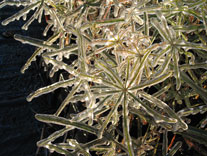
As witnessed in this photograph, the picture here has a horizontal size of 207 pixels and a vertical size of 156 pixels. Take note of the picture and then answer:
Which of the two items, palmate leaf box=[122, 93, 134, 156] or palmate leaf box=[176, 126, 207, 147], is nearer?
palmate leaf box=[122, 93, 134, 156]

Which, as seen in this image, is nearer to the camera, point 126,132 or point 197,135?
point 126,132

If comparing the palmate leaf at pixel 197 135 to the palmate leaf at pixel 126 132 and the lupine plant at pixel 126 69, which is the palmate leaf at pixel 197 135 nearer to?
the lupine plant at pixel 126 69

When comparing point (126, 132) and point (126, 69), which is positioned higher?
point (126, 69)

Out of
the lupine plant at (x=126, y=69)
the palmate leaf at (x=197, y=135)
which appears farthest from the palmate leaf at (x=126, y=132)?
the palmate leaf at (x=197, y=135)

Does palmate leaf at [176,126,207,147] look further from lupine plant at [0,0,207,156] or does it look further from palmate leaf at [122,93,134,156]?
palmate leaf at [122,93,134,156]

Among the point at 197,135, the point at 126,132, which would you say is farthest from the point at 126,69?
the point at 197,135

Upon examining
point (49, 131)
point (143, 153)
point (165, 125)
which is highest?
point (165, 125)

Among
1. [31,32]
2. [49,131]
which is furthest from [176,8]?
[31,32]

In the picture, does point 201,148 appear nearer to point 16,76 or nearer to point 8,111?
point 8,111

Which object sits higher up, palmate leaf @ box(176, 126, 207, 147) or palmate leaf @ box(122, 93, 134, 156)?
palmate leaf @ box(122, 93, 134, 156)

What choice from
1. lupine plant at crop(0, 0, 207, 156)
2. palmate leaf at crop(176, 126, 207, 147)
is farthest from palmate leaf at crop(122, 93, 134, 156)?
palmate leaf at crop(176, 126, 207, 147)

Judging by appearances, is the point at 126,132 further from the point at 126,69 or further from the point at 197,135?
the point at 197,135
